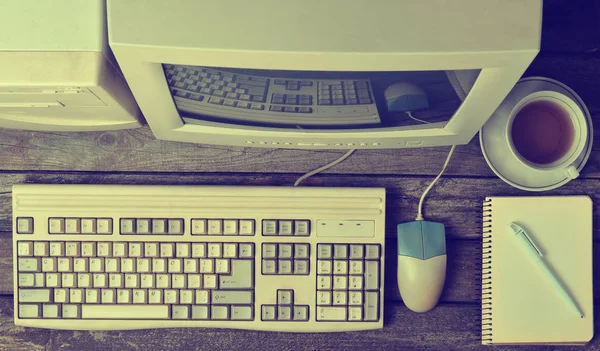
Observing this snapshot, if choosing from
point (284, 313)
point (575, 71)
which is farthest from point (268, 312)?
point (575, 71)

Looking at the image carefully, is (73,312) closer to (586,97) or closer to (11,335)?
(11,335)

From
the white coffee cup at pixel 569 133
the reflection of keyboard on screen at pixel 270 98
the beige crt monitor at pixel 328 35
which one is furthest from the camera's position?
the white coffee cup at pixel 569 133

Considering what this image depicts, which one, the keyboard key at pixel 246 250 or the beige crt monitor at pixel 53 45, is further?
the keyboard key at pixel 246 250

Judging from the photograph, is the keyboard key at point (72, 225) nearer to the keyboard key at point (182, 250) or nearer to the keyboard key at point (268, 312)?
the keyboard key at point (182, 250)

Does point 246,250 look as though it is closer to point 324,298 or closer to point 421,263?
point 324,298

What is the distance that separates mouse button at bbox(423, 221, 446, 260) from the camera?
74cm

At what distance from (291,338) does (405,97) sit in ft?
1.32

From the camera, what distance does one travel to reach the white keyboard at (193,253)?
722mm

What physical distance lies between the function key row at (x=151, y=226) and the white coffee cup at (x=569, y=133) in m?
0.43

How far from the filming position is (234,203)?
2.38 ft

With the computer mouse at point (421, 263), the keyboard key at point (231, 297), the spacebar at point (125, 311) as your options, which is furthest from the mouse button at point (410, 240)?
the spacebar at point (125, 311)

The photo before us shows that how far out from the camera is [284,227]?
0.72 meters

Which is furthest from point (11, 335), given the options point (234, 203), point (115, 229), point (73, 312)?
point (234, 203)

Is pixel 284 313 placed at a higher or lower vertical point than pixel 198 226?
lower
